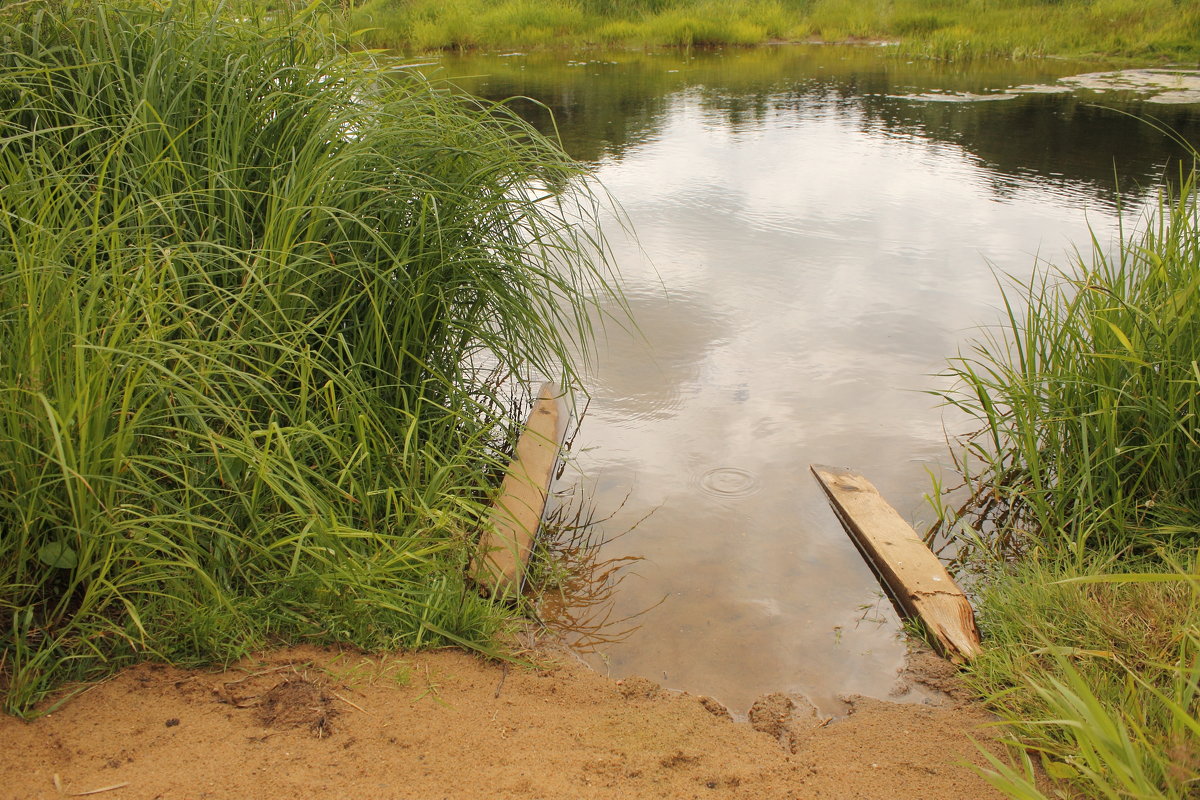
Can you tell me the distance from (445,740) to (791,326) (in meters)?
3.38

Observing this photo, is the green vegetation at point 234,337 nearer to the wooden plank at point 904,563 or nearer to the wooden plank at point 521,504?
the wooden plank at point 521,504

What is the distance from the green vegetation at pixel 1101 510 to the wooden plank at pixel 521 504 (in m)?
1.24

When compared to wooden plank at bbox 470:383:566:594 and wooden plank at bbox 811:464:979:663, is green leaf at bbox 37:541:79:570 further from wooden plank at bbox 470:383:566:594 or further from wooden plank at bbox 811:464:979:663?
wooden plank at bbox 811:464:979:663

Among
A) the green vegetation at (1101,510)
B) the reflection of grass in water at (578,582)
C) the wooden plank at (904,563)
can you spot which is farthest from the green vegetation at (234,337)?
the green vegetation at (1101,510)

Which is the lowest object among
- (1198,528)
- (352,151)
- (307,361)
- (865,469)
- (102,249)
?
(865,469)

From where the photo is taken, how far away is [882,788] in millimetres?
1867

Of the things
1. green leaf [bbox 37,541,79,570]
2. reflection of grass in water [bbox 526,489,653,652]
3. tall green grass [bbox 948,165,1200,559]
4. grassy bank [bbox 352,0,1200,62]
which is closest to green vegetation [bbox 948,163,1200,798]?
tall green grass [bbox 948,165,1200,559]

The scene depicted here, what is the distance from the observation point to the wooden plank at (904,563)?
2467 mm

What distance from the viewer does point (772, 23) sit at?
18.6 m

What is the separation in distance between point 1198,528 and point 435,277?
223 centimetres

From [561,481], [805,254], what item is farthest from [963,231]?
[561,481]

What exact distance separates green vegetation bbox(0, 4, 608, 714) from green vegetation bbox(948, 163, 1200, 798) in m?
1.32

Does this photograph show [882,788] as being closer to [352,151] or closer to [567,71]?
[352,151]

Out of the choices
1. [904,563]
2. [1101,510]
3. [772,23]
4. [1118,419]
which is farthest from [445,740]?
[772,23]
